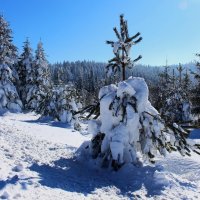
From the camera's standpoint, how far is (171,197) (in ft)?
25.0

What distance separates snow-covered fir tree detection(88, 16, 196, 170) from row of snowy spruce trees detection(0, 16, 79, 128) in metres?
14.5

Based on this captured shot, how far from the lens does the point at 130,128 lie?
947 cm

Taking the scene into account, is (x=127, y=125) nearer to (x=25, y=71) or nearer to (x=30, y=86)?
(x=30, y=86)

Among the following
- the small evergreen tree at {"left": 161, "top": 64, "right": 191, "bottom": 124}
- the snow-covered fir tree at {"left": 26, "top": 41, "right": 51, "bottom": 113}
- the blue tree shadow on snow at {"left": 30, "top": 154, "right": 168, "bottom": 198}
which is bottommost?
the blue tree shadow on snow at {"left": 30, "top": 154, "right": 168, "bottom": 198}

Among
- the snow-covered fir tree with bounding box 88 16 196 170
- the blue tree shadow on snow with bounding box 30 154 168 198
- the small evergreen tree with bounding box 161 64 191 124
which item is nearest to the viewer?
the blue tree shadow on snow with bounding box 30 154 168 198

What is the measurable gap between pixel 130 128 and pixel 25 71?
3592cm

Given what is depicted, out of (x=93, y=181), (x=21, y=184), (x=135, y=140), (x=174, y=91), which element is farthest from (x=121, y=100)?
(x=174, y=91)

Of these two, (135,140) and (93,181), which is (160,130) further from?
(93,181)

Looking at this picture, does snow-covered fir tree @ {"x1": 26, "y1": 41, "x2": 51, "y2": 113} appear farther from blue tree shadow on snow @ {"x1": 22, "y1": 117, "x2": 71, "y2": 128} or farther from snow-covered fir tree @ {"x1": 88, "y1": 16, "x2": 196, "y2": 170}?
snow-covered fir tree @ {"x1": 88, "y1": 16, "x2": 196, "y2": 170}

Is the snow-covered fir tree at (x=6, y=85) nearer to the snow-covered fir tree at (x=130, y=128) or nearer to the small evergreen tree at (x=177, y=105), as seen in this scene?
the small evergreen tree at (x=177, y=105)

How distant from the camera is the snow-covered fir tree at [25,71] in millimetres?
42156

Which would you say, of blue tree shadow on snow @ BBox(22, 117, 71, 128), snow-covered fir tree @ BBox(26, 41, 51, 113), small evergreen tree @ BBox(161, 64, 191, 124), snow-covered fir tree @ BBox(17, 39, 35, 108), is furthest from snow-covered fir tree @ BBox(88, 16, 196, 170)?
snow-covered fir tree @ BBox(17, 39, 35, 108)

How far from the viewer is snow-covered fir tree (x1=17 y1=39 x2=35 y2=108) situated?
42.2 meters

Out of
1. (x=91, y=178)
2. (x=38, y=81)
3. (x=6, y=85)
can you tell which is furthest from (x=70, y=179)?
(x=38, y=81)
